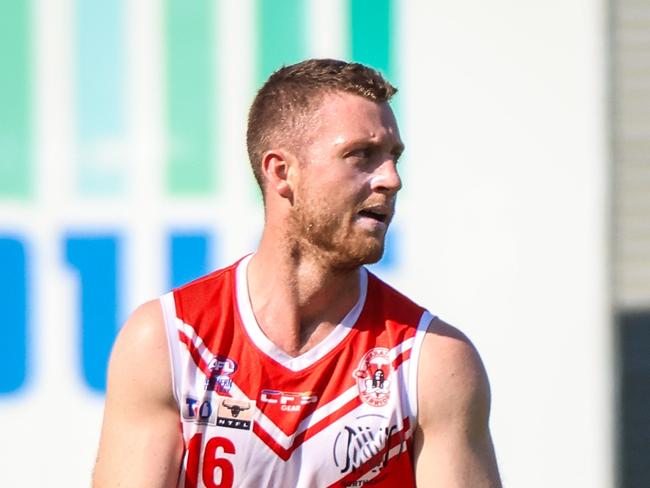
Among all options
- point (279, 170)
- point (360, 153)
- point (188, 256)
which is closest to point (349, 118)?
point (360, 153)

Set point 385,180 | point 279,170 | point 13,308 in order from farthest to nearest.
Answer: point 13,308 < point 279,170 < point 385,180

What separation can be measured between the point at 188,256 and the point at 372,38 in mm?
981

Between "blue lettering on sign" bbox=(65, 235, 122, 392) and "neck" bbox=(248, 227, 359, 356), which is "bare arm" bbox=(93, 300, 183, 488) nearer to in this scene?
"neck" bbox=(248, 227, 359, 356)

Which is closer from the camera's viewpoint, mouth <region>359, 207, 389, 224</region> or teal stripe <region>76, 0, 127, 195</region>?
mouth <region>359, 207, 389, 224</region>

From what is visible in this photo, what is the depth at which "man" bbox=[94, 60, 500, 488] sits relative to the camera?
129 inches

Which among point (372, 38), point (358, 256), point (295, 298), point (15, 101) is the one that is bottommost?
point (295, 298)

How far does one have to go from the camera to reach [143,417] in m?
3.30

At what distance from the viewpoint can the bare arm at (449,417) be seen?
332 centimetres

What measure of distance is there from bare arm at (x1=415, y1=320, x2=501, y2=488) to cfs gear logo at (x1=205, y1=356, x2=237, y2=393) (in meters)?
0.46

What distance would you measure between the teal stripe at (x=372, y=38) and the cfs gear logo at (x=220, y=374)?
Result: 171cm

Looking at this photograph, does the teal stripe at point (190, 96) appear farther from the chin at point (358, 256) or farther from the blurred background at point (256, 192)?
the chin at point (358, 256)

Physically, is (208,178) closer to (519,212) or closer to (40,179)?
(40,179)

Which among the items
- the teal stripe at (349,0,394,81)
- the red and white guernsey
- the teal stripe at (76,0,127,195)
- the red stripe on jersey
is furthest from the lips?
the teal stripe at (76,0,127,195)

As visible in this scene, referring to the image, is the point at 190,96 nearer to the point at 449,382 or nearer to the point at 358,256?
the point at 358,256
